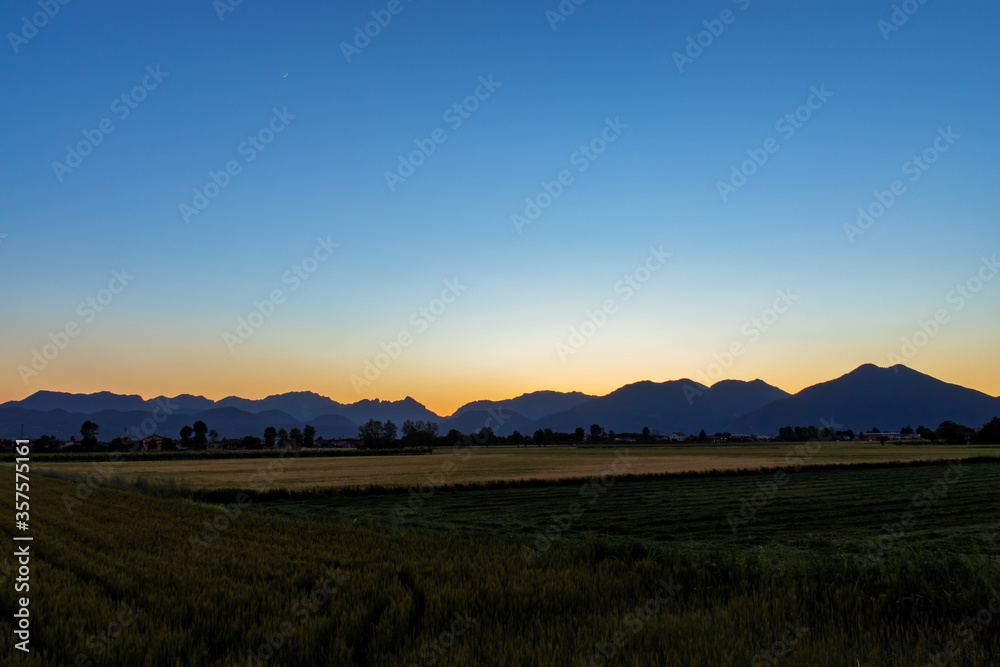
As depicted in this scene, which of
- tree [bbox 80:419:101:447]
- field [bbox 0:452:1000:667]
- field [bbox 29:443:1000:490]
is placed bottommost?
field [bbox 29:443:1000:490]

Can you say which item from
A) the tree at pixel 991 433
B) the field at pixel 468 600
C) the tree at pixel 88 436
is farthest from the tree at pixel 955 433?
the tree at pixel 88 436

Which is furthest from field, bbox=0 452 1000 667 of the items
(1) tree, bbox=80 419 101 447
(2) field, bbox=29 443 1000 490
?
(1) tree, bbox=80 419 101 447

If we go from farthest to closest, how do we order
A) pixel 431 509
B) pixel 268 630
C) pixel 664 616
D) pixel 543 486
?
pixel 543 486 < pixel 431 509 < pixel 664 616 < pixel 268 630

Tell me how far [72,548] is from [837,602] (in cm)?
1436

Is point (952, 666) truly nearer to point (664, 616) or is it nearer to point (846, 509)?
point (664, 616)

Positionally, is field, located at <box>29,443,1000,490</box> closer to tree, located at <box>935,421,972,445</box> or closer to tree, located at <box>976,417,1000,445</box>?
tree, located at <box>935,421,972,445</box>

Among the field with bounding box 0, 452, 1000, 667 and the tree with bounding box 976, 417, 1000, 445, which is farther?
the tree with bounding box 976, 417, 1000, 445

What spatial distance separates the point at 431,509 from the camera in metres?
28.4

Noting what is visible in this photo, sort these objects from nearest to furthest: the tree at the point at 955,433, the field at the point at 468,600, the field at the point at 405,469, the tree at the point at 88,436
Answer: the field at the point at 468,600 < the field at the point at 405,469 < the tree at the point at 955,433 < the tree at the point at 88,436

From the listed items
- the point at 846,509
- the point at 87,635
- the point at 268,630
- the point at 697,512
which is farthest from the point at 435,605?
the point at 846,509

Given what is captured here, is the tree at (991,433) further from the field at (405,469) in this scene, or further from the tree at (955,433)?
the field at (405,469)

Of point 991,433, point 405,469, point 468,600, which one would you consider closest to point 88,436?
point 405,469

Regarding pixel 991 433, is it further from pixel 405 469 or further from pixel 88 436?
pixel 88 436

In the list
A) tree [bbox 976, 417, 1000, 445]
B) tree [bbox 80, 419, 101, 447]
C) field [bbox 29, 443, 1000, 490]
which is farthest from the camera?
tree [bbox 80, 419, 101, 447]
